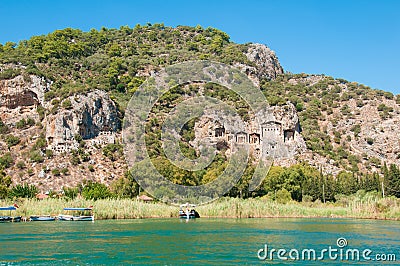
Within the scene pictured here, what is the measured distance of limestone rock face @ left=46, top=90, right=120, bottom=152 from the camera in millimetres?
76250

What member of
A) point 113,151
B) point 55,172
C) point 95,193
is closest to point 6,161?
point 55,172

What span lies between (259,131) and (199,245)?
67.3 meters

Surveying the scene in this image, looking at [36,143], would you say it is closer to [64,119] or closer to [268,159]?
[64,119]

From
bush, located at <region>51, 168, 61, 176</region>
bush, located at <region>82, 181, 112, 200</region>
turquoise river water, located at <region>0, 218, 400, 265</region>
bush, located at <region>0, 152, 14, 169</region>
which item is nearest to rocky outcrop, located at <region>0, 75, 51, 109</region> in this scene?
bush, located at <region>0, 152, 14, 169</region>

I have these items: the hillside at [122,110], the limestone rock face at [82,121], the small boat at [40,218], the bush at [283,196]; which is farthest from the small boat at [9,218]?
the bush at [283,196]

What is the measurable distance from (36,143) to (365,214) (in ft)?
162

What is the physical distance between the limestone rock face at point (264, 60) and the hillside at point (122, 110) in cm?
39

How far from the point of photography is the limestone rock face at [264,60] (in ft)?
421

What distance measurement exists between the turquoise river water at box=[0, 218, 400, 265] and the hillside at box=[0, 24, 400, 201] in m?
27.5

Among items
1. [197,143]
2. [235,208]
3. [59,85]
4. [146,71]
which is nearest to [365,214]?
[235,208]

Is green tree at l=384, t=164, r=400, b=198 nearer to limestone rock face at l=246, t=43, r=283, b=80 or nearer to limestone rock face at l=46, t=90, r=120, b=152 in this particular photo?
limestone rock face at l=46, t=90, r=120, b=152

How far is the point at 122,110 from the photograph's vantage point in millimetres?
91438

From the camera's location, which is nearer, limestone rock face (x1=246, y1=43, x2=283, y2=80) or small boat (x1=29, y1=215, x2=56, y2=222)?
small boat (x1=29, y1=215, x2=56, y2=222)

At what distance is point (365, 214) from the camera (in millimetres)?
47438
